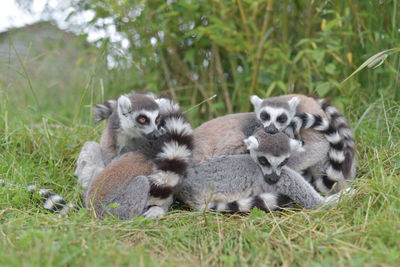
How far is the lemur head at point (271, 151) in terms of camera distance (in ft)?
10.8

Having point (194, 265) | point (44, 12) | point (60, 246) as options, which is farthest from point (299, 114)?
point (44, 12)

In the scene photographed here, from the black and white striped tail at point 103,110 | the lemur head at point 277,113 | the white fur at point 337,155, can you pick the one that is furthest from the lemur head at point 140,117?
the white fur at point 337,155

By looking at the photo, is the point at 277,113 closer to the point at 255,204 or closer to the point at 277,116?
the point at 277,116

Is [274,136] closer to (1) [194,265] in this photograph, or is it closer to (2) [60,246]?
(1) [194,265]

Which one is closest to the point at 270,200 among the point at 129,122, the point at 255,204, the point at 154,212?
the point at 255,204

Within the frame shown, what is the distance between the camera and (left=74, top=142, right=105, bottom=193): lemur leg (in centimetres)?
376

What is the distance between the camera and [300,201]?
3.32m

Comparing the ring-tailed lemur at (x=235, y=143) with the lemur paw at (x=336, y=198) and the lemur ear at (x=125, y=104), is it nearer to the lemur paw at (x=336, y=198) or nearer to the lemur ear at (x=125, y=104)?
the lemur paw at (x=336, y=198)

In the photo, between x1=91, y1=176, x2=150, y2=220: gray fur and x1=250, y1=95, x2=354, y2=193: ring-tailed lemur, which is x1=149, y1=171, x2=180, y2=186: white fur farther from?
x1=250, y1=95, x2=354, y2=193: ring-tailed lemur

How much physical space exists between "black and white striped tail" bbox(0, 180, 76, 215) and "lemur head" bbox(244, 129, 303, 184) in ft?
5.38

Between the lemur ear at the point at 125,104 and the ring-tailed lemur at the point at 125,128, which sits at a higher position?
the lemur ear at the point at 125,104

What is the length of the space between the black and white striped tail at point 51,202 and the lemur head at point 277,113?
1.90m

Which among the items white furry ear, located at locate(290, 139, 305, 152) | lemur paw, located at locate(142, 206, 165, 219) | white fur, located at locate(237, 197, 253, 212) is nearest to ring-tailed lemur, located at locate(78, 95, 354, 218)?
white furry ear, located at locate(290, 139, 305, 152)

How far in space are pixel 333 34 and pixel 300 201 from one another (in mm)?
2961
